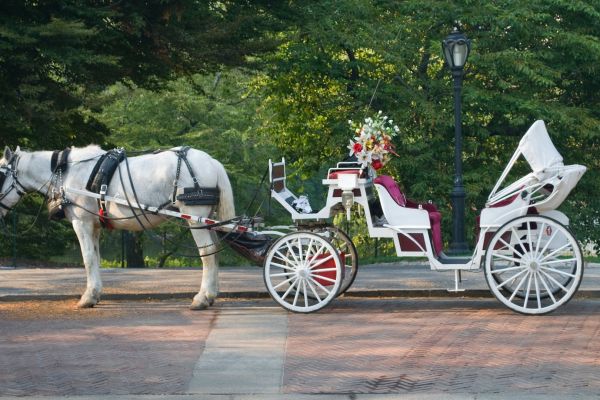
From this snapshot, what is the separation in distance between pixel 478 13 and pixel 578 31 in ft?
7.13

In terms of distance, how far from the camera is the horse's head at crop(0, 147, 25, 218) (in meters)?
14.0

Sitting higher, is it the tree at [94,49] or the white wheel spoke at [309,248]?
the tree at [94,49]

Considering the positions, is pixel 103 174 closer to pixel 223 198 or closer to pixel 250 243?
pixel 223 198

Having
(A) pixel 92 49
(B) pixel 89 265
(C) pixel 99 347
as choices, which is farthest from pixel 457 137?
(C) pixel 99 347

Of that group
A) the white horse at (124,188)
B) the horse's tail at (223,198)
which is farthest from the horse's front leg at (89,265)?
the horse's tail at (223,198)

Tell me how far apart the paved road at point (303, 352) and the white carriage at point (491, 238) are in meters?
0.30

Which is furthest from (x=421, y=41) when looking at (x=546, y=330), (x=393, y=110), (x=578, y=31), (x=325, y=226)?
(x=546, y=330)

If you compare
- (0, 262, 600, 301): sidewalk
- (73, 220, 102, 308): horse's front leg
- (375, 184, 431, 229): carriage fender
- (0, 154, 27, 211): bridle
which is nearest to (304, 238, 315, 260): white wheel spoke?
(375, 184, 431, 229): carriage fender

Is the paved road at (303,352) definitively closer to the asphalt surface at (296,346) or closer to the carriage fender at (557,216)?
the asphalt surface at (296,346)

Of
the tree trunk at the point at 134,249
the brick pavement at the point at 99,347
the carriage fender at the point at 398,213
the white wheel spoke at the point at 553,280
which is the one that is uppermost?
the carriage fender at the point at 398,213

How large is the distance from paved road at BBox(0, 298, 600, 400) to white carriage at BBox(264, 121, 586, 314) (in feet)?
1.00

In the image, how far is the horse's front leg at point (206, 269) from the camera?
520 inches

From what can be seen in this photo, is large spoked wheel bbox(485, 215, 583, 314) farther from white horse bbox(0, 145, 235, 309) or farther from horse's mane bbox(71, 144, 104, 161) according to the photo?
horse's mane bbox(71, 144, 104, 161)

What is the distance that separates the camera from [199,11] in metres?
19.9
